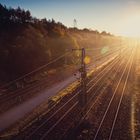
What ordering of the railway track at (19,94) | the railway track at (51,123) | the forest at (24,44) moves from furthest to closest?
the forest at (24,44)
the railway track at (19,94)
the railway track at (51,123)

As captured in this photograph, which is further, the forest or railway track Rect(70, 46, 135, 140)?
the forest

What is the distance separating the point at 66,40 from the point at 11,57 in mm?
22971

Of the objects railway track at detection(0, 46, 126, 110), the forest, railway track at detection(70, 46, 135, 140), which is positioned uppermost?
the forest

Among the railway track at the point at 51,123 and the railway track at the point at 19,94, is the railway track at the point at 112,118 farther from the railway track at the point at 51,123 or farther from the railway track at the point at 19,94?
the railway track at the point at 19,94

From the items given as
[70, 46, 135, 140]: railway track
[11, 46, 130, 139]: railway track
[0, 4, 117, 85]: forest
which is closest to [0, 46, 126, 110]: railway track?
[0, 4, 117, 85]: forest

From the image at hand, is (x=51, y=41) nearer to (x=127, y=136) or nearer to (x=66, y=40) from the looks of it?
(x=66, y=40)

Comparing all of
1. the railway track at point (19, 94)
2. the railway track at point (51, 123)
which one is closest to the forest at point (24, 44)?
the railway track at point (19, 94)

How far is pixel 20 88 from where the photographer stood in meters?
32.7

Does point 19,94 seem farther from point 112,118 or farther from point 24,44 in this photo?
point 24,44

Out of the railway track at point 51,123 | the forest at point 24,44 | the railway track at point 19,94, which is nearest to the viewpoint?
the railway track at point 51,123

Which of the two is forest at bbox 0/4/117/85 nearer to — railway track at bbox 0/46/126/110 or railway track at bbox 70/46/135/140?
railway track at bbox 0/46/126/110

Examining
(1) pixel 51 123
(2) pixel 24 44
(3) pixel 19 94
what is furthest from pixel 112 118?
(2) pixel 24 44

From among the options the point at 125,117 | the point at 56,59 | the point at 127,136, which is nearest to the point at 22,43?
the point at 56,59

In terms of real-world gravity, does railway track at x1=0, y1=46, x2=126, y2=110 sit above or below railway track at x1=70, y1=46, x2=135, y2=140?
below
